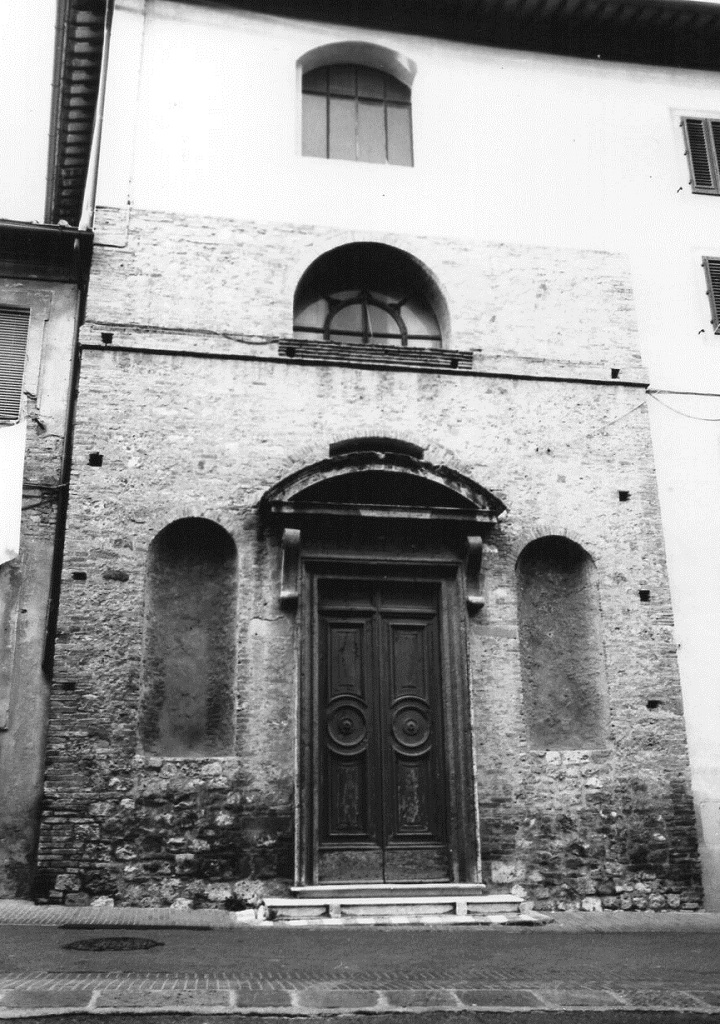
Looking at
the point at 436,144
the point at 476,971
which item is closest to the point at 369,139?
the point at 436,144

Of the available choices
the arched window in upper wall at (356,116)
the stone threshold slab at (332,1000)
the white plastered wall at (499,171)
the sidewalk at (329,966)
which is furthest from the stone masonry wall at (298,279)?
the stone threshold slab at (332,1000)

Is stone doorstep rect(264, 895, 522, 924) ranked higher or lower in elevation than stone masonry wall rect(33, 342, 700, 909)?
lower

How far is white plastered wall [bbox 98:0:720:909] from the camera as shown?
9680 millimetres

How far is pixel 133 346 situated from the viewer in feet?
29.5

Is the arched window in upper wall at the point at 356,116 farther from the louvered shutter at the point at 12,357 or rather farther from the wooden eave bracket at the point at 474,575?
the wooden eave bracket at the point at 474,575

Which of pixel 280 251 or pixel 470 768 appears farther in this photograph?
pixel 280 251

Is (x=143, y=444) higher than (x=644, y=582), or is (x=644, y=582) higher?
(x=143, y=444)

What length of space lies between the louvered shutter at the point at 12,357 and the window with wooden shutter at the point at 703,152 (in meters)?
7.56

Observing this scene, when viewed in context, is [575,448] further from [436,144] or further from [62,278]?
[62,278]

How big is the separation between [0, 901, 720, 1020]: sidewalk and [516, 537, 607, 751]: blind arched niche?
183cm

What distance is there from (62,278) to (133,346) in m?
1.34

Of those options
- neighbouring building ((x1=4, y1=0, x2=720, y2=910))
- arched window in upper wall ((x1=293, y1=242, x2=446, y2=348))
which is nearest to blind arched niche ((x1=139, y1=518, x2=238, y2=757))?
neighbouring building ((x1=4, y1=0, x2=720, y2=910))

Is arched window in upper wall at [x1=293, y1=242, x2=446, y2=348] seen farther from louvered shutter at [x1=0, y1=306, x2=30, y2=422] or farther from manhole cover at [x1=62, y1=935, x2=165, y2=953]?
manhole cover at [x1=62, y1=935, x2=165, y2=953]

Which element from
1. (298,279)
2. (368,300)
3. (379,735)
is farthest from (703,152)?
(379,735)
